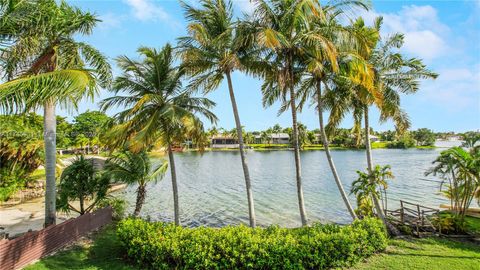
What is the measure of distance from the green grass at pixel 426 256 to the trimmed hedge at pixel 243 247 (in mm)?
619

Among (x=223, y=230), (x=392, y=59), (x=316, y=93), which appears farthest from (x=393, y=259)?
(x=392, y=59)

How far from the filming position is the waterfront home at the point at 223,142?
111 m

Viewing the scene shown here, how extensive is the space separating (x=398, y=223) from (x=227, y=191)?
17.9 m

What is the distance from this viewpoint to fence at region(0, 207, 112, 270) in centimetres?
815

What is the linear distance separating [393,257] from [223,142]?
103805 mm

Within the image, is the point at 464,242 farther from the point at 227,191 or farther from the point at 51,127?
the point at 227,191

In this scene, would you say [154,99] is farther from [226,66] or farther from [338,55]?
[338,55]

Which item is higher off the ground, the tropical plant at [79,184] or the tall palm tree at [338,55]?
the tall palm tree at [338,55]

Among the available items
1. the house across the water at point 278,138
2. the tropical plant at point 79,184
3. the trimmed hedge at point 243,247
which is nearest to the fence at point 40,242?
the tropical plant at point 79,184

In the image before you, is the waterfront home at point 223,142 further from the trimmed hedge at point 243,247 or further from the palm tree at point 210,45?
the trimmed hedge at point 243,247

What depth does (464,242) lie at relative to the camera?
469 inches

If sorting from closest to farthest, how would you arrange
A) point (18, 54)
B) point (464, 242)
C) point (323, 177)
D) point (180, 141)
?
point (18, 54)
point (464, 242)
point (180, 141)
point (323, 177)

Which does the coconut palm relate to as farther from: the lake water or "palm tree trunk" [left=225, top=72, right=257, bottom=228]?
the lake water

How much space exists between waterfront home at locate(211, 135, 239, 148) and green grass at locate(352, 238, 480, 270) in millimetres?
99570
